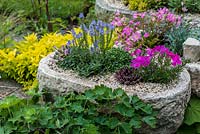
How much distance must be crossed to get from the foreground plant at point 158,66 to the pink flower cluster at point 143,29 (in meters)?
0.62

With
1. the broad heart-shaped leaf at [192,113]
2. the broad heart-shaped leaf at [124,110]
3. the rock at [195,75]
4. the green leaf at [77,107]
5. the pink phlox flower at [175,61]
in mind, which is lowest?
the broad heart-shaped leaf at [192,113]

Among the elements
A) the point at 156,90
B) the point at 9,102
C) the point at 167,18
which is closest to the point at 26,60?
the point at 9,102

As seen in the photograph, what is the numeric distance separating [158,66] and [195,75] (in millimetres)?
491

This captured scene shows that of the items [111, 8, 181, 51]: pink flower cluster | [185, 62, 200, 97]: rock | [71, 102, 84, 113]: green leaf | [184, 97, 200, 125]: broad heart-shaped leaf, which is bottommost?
[184, 97, 200, 125]: broad heart-shaped leaf

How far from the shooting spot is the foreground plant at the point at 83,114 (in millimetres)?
3754

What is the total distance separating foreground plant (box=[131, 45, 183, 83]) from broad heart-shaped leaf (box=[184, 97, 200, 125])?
39cm

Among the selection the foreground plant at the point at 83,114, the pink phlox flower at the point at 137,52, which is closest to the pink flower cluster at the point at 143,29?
the pink phlox flower at the point at 137,52

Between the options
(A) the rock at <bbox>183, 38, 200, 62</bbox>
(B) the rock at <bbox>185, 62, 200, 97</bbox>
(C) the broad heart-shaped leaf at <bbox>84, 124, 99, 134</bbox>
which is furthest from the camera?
(A) the rock at <bbox>183, 38, 200, 62</bbox>

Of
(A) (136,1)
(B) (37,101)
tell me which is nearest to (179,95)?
(B) (37,101)

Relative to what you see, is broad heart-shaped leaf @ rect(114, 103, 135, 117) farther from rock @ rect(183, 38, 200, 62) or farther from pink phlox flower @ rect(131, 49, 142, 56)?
rock @ rect(183, 38, 200, 62)

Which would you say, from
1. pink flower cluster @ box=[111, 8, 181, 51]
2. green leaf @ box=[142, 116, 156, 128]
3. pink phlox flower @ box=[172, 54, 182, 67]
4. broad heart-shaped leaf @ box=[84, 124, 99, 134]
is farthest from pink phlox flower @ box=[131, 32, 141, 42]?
broad heart-shaped leaf @ box=[84, 124, 99, 134]

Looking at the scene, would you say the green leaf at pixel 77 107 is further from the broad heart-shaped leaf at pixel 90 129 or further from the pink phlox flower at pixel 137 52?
the pink phlox flower at pixel 137 52

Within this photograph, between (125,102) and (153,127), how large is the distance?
316 millimetres

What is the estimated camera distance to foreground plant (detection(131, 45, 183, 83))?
4188mm
